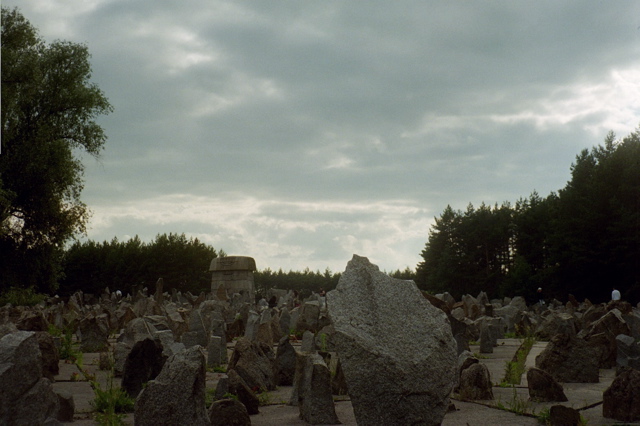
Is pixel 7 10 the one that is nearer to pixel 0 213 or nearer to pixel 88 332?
pixel 0 213

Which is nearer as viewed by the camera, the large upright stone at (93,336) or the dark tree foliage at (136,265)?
the large upright stone at (93,336)

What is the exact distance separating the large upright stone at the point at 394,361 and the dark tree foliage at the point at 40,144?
2687cm

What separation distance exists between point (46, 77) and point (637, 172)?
1210 inches

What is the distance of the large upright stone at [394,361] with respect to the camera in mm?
4047

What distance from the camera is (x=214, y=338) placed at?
7.94 m

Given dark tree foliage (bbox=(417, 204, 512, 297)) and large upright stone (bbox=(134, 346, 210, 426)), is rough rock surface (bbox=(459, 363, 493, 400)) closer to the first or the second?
large upright stone (bbox=(134, 346, 210, 426))

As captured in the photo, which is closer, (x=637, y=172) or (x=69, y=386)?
(x=69, y=386)

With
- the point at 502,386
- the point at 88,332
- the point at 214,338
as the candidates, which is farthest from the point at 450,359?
the point at 88,332

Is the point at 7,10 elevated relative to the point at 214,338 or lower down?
elevated

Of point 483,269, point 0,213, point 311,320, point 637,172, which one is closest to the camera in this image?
point 311,320

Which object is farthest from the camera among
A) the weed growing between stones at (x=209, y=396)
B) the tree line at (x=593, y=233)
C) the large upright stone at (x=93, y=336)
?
the tree line at (x=593, y=233)

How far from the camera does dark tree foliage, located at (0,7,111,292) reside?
28312 millimetres

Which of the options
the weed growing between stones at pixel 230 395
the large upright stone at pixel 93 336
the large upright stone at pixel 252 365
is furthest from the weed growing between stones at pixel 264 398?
the large upright stone at pixel 93 336

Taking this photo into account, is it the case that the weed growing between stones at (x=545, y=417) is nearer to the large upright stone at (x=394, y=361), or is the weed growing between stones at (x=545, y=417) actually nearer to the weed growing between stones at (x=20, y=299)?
the large upright stone at (x=394, y=361)
